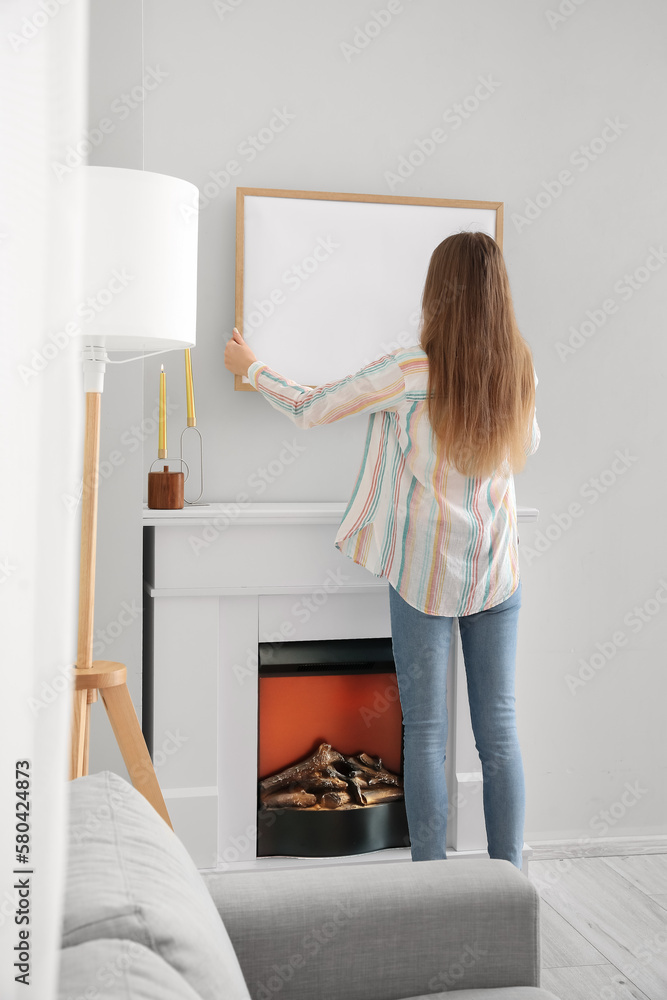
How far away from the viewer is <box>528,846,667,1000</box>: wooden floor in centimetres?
192

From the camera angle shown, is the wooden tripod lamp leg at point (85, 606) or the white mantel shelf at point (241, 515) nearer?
the wooden tripod lamp leg at point (85, 606)

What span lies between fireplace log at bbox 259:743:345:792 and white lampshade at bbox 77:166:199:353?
133cm

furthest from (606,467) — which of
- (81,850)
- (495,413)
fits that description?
(81,850)

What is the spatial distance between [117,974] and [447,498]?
1.36 metres

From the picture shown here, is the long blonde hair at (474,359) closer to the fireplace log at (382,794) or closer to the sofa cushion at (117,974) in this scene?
the fireplace log at (382,794)

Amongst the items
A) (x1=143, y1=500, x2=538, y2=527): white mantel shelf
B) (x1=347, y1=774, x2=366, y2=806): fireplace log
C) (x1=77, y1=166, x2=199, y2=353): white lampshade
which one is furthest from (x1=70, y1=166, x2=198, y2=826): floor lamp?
(x1=347, y1=774, x2=366, y2=806): fireplace log

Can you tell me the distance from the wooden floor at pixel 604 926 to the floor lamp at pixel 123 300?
3.38ft

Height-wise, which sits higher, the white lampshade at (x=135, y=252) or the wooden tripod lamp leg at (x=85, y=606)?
the white lampshade at (x=135, y=252)

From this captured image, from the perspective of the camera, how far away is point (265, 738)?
2393 millimetres

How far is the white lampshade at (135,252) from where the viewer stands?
144cm

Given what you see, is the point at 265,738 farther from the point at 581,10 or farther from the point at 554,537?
the point at 581,10

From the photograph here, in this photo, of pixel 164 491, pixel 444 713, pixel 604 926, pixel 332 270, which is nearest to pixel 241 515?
pixel 164 491

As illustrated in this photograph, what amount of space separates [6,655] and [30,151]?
19cm

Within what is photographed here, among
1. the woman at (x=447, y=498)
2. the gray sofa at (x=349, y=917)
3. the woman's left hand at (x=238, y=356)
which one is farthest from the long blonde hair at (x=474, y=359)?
the gray sofa at (x=349, y=917)
